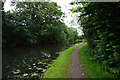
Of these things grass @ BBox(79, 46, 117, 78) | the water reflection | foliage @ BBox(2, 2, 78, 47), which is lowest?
grass @ BBox(79, 46, 117, 78)

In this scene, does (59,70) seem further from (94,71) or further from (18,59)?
(18,59)

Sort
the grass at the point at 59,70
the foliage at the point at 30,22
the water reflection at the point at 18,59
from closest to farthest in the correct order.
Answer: the grass at the point at 59,70 → the water reflection at the point at 18,59 → the foliage at the point at 30,22

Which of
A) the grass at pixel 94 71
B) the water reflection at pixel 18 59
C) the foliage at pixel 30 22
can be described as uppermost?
the foliage at pixel 30 22

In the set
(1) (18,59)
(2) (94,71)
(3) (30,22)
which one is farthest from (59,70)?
(3) (30,22)

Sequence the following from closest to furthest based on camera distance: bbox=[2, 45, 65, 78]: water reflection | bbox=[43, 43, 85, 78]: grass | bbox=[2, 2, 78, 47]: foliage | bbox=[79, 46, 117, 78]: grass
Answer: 1. bbox=[79, 46, 117, 78]: grass
2. bbox=[43, 43, 85, 78]: grass
3. bbox=[2, 45, 65, 78]: water reflection
4. bbox=[2, 2, 78, 47]: foliage

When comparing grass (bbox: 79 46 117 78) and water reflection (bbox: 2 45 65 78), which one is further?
water reflection (bbox: 2 45 65 78)

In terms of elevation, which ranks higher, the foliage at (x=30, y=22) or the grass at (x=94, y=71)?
the foliage at (x=30, y=22)

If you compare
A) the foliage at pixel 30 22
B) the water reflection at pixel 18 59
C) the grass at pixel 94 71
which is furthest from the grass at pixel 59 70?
the foliage at pixel 30 22

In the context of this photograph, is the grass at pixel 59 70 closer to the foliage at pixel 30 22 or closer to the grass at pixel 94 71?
the grass at pixel 94 71

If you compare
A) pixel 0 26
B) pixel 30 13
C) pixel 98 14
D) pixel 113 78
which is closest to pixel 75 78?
pixel 113 78

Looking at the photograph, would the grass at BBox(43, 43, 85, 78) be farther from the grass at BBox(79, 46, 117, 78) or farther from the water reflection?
the water reflection

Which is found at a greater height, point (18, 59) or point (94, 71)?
point (18, 59)

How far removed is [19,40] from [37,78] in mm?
32505

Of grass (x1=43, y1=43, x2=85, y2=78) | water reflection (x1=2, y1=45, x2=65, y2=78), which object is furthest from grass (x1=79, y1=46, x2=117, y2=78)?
water reflection (x1=2, y1=45, x2=65, y2=78)
